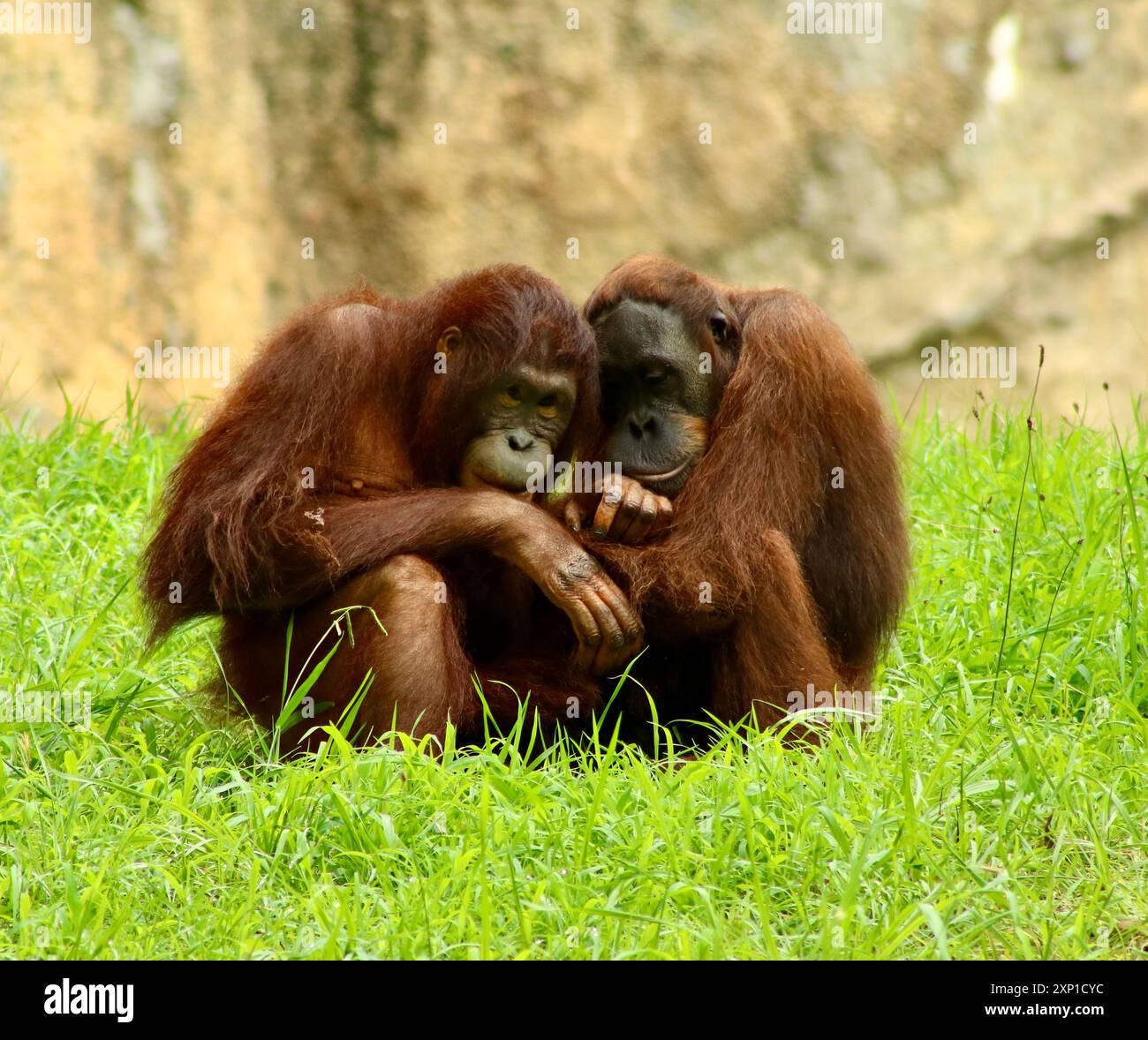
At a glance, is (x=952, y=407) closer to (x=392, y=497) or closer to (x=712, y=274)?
(x=712, y=274)

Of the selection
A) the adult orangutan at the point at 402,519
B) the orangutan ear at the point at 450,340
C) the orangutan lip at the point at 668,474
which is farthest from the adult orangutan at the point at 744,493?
the orangutan ear at the point at 450,340

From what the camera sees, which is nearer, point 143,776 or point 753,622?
point 143,776

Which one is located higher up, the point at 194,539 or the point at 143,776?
the point at 194,539

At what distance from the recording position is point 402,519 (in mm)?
4227

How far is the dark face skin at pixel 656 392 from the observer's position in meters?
4.62

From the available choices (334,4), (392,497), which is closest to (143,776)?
(392,497)

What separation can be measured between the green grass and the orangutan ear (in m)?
1.18

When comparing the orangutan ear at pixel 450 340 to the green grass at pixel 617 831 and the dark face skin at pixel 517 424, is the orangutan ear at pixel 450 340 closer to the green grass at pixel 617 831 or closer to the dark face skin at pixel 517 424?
the dark face skin at pixel 517 424

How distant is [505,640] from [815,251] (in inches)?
211

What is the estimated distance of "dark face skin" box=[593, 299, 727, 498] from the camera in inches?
182

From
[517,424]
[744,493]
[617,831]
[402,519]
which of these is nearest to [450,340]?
[517,424]

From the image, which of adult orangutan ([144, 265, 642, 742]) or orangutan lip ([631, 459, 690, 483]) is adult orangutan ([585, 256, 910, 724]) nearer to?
orangutan lip ([631, 459, 690, 483])

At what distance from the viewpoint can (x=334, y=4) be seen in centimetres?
868
